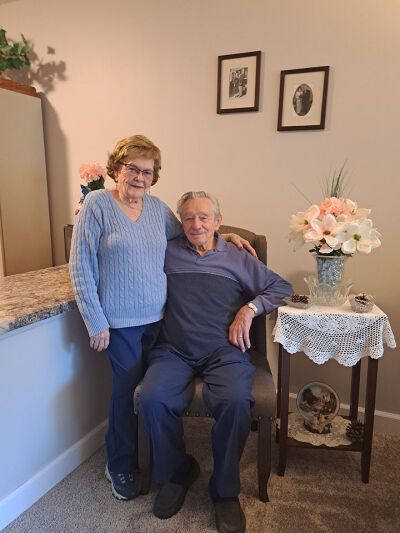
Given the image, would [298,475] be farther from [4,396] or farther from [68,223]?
[68,223]

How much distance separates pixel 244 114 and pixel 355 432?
1662 mm

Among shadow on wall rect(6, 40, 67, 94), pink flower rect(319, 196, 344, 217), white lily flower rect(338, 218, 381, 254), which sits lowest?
white lily flower rect(338, 218, 381, 254)

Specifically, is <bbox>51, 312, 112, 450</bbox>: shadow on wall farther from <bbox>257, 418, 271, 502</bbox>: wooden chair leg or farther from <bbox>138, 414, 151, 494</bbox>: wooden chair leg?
<bbox>257, 418, 271, 502</bbox>: wooden chair leg

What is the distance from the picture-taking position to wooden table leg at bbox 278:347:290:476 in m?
1.66

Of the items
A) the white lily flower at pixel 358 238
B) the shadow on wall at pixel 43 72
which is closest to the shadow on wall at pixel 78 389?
the white lily flower at pixel 358 238

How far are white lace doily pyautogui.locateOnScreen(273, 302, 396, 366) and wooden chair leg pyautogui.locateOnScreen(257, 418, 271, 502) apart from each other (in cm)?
32

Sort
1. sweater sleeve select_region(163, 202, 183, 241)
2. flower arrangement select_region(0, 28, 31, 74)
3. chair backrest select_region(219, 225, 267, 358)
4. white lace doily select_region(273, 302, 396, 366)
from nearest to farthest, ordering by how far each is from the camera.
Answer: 1. white lace doily select_region(273, 302, 396, 366)
2. sweater sleeve select_region(163, 202, 183, 241)
3. chair backrest select_region(219, 225, 267, 358)
4. flower arrangement select_region(0, 28, 31, 74)

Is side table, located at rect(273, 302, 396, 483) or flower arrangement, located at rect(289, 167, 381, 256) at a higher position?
flower arrangement, located at rect(289, 167, 381, 256)

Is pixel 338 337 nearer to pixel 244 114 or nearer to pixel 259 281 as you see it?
pixel 259 281

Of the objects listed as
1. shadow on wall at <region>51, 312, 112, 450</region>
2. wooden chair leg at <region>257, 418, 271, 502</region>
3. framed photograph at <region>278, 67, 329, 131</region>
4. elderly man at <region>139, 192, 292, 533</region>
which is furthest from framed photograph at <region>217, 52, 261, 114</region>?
wooden chair leg at <region>257, 418, 271, 502</region>

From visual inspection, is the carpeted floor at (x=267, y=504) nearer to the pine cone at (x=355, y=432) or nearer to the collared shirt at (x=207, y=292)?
the pine cone at (x=355, y=432)

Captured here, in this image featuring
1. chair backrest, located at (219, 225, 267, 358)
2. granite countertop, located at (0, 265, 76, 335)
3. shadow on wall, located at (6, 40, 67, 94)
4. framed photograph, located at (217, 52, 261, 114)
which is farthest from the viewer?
shadow on wall, located at (6, 40, 67, 94)

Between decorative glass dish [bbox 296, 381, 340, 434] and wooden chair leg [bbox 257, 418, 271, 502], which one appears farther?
decorative glass dish [bbox 296, 381, 340, 434]

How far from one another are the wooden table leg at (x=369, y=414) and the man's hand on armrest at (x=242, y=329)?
530 mm
